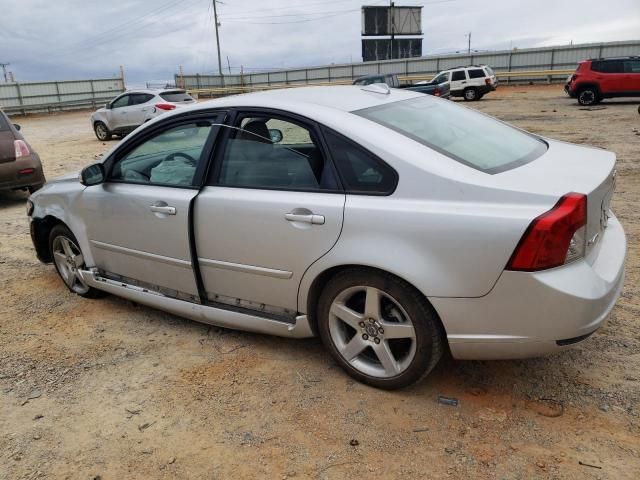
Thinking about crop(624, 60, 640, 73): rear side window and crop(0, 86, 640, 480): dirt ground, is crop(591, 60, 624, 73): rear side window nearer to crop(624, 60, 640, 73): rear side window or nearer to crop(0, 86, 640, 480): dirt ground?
crop(624, 60, 640, 73): rear side window

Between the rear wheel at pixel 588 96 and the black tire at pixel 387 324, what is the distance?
63.4 ft

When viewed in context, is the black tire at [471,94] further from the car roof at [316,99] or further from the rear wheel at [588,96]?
the car roof at [316,99]

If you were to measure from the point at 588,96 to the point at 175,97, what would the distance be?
1440cm

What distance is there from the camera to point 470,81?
80.5ft

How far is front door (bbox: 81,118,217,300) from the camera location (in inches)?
127

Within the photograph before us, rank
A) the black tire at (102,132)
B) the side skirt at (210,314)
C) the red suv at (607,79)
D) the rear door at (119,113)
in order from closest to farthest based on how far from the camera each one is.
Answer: the side skirt at (210,314), the rear door at (119,113), the black tire at (102,132), the red suv at (607,79)

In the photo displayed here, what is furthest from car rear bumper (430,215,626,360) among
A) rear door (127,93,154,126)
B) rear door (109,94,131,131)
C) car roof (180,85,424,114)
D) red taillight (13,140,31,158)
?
rear door (109,94,131,131)

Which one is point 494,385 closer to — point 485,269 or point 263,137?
point 485,269

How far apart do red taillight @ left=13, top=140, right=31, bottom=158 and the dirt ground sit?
4.76m

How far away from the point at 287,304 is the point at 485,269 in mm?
1153

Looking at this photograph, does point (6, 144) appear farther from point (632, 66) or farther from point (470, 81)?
point (470, 81)

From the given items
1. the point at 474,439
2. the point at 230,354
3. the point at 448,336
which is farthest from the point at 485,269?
the point at 230,354

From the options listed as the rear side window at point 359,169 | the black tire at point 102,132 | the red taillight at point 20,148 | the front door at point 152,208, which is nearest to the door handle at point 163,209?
the front door at point 152,208

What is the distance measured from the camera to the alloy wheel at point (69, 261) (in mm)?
4168
